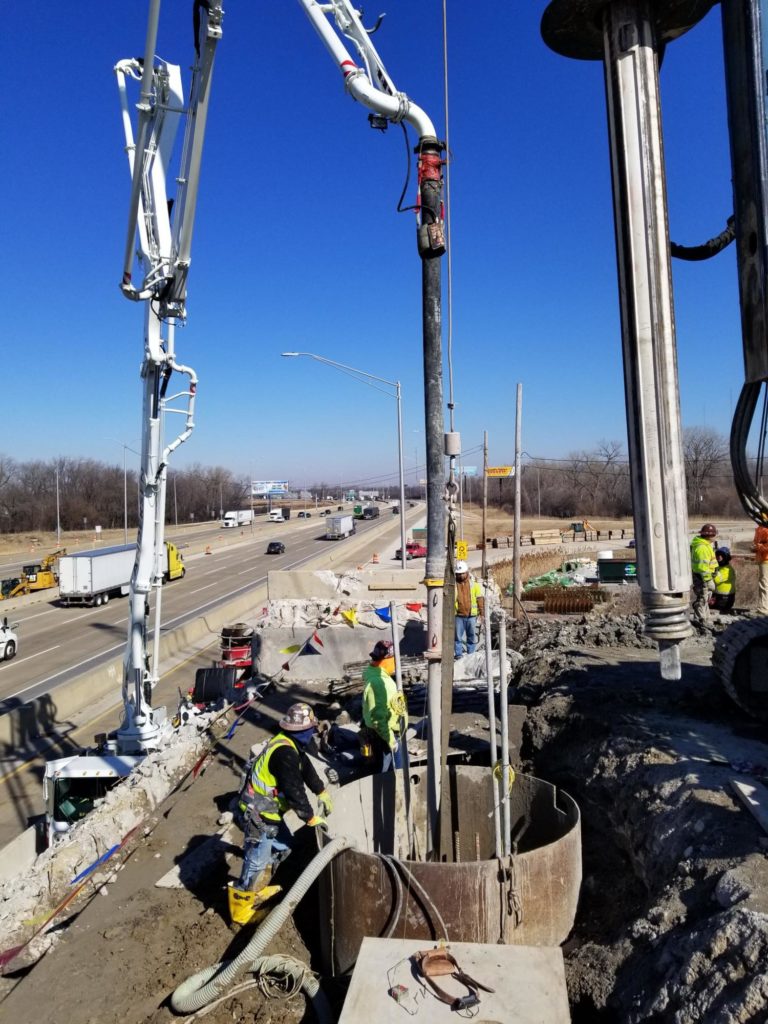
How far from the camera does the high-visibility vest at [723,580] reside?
1386 centimetres

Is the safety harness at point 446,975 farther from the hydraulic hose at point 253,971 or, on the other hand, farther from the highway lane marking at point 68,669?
the highway lane marking at point 68,669

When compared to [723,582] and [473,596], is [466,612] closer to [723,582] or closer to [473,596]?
[473,596]

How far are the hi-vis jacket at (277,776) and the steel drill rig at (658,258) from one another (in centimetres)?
344

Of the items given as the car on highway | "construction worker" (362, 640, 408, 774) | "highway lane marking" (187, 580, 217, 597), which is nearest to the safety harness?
"construction worker" (362, 640, 408, 774)

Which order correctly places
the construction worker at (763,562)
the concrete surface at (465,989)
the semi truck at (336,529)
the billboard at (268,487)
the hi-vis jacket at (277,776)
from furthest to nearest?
1. the billboard at (268,487)
2. the semi truck at (336,529)
3. the construction worker at (763,562)
4. the hi-vis jacket at (277,776)
5. the concrete surface at (465,989)

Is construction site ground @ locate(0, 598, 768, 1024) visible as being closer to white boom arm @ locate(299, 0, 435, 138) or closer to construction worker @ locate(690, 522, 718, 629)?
construction worker @ locate(690, 522, 718, 629)

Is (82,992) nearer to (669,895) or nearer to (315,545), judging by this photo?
(669,895)

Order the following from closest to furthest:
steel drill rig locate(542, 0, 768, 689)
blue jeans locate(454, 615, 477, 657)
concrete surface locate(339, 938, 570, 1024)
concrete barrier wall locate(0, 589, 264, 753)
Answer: steel drill rig locate(542, 0, 768, 689), concrete surface locate(339, 938, 570, 1024), blue jeans locate(454, 615, 477, 657), concrete barrier wall locate(0, 589, 264, 753)

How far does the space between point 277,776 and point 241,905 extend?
3.80ft

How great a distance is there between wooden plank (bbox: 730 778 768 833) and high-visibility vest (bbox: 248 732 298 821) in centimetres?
362

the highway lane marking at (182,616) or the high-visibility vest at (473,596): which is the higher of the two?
the high-visibility vest at (473,596)

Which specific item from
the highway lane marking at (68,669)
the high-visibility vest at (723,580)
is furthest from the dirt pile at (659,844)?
the highway lane marking at (68,669)

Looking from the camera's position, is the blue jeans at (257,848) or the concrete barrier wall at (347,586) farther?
the concrete barrier wall at (347,586)

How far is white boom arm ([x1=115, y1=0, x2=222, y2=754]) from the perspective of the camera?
33.9 ft
